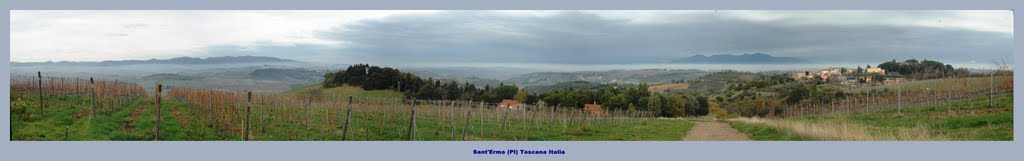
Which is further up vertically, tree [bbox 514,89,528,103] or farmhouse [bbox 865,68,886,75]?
farmhouse [bbox 865,68,886,75]

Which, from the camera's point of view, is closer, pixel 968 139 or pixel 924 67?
pixel 968 139

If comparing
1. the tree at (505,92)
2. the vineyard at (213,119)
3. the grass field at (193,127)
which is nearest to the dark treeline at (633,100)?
the tree at (505,92)

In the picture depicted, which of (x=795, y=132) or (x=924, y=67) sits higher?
(x=924, y=67)

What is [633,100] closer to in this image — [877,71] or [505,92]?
[505,92]

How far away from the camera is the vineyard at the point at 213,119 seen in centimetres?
1252

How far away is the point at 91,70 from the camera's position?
14.0m

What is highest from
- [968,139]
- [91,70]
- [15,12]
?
[15,12]

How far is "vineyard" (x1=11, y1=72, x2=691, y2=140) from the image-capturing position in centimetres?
1252

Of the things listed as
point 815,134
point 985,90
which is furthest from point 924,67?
point 815,134

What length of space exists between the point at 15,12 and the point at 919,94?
23.9 m

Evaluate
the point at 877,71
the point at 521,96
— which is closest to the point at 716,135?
the point at 521,96

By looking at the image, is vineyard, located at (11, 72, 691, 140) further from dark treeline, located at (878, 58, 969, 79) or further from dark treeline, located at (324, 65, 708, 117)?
dark treeline, located at (878, 58, 969, 79)

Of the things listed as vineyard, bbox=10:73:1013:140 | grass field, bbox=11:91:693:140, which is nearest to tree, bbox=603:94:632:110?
vineyard, bbox=10:73:1013:140

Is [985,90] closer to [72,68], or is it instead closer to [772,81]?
[772,81]
